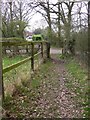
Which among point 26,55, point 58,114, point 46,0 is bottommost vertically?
point 58,114

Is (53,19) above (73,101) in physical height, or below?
above

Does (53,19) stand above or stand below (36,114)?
above

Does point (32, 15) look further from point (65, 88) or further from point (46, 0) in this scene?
point (65, 88)

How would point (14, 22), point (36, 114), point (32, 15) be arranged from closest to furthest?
point (36, 114) < point (14, 22) < point (32, 15)

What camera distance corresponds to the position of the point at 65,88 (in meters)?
4.03

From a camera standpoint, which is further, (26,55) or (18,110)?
(26,55)

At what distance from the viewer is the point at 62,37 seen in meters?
11.5

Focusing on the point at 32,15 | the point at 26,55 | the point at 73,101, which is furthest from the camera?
the point at 32,15

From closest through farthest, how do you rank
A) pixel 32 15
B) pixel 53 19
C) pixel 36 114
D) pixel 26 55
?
pixel 36 114, pixel 26 55, pixel 32 15, pixel 53 19

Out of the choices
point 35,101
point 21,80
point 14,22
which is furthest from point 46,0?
point 35,101

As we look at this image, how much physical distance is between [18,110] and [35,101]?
450mm

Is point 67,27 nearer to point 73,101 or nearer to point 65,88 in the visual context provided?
point 65,88

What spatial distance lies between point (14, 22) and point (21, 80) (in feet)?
16.3

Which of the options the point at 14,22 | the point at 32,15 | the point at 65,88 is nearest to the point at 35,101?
the point at 65,88
